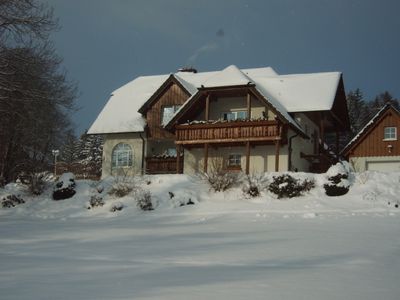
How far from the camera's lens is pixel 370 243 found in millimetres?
10555

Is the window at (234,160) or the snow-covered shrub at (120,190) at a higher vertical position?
the window at (234,160)

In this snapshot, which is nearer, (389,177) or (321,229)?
(321,229)

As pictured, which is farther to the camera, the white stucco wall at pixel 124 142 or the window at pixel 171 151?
the window at pixel 171 151

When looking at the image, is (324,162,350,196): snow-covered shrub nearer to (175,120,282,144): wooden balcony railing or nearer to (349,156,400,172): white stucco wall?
(175,120,282,144): wooden balcony railing

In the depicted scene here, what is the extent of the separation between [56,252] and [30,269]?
2.16 m

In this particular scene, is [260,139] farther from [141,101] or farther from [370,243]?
[370,243]

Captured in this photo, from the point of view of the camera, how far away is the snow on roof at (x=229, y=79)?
2825cm

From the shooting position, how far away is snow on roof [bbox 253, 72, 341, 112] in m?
29.8

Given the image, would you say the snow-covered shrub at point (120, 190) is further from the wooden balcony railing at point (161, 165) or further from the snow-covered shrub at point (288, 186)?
the wooden balcony railing at point (161, 165)

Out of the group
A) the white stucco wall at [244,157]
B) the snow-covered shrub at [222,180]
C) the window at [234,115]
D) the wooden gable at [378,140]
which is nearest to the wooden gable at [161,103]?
the white stucco wall at [244,157]

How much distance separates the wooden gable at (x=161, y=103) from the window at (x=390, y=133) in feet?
42.1

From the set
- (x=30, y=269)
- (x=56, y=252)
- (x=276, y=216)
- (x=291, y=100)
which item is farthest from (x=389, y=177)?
(x=30, y=269)

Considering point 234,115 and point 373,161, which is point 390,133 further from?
point 234,115

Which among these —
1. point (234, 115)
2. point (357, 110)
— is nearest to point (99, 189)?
point (234, 115)
